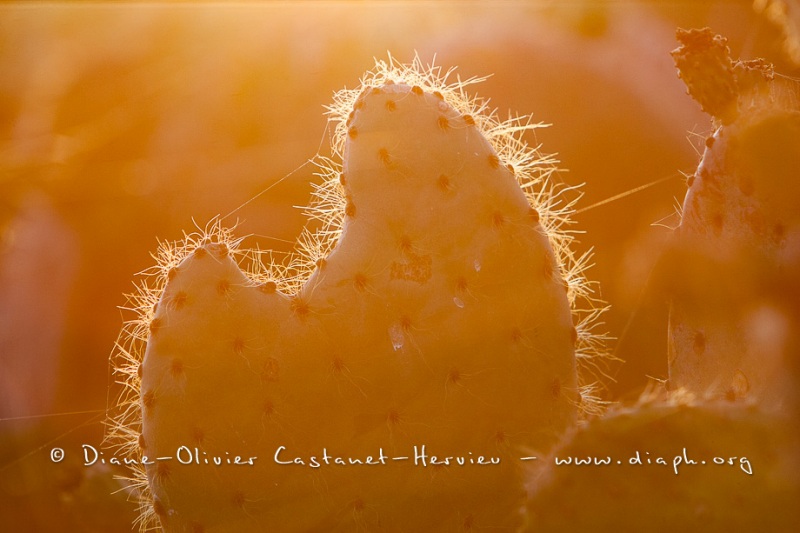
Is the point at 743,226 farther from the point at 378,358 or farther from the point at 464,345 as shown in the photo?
the point at 378,358

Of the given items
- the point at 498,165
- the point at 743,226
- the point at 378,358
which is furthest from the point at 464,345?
the point at 743,226

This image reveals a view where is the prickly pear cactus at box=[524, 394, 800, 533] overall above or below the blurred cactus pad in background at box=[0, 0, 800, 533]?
below

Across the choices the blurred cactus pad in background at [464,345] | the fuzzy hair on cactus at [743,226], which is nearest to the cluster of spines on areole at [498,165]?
the blurred cactus pad in background at [464,345]

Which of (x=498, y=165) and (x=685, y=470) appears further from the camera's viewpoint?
(x=498, y=165)

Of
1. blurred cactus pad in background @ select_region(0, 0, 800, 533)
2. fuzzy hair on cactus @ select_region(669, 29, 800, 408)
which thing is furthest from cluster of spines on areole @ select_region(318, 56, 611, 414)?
fuzzy hair on cactus @ select_region(669, 29, 800, 408)

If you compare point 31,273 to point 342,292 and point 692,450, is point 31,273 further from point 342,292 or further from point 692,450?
point 692,450

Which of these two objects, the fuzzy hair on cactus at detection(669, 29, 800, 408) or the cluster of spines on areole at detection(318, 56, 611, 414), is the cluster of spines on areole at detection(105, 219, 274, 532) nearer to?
the cluster of spines on areole at detection(318, 56, 611, 414)
